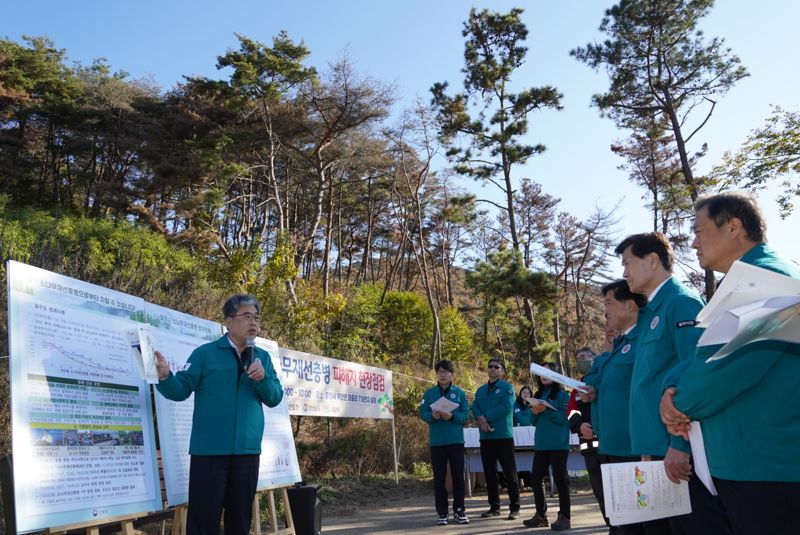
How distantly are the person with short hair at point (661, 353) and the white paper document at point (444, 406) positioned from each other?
4.46 m

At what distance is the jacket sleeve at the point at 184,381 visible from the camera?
13.5 feet

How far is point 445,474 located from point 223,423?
417 centimetres

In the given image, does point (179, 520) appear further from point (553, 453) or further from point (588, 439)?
point (553, 453)

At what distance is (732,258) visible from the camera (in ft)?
7.68

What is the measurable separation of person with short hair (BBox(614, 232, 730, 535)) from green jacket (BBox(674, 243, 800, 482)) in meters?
0.41

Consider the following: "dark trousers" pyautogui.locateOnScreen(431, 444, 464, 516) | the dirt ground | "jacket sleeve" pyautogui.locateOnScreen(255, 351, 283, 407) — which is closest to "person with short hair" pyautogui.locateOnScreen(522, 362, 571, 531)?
the dirt ground

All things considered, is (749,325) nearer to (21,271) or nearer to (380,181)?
(21,271)

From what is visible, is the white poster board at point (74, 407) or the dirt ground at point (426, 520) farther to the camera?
the dirt ground at point (426, 520)

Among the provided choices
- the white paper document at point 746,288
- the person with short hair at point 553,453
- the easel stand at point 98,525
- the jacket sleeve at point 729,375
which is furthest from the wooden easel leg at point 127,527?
the person with short hair at point 553,453

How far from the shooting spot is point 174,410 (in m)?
4.75

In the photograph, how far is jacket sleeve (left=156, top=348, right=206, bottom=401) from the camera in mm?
4109

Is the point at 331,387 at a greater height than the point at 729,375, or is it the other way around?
the point at 331,387

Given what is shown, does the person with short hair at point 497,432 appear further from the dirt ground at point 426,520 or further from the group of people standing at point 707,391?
the group of people standing at point 707,391

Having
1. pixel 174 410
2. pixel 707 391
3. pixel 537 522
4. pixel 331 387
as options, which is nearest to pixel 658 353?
pixel 707 391
